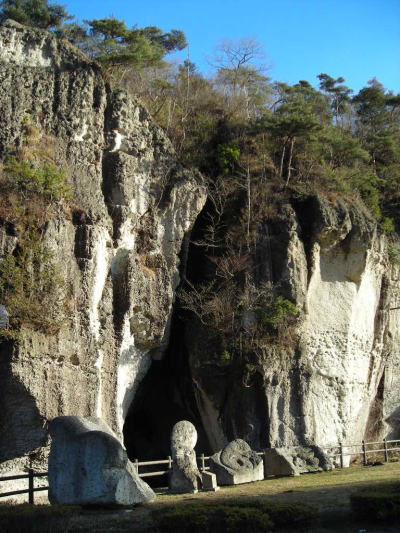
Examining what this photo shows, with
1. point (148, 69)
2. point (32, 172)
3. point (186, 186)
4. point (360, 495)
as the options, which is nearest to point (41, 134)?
point (32, 172)

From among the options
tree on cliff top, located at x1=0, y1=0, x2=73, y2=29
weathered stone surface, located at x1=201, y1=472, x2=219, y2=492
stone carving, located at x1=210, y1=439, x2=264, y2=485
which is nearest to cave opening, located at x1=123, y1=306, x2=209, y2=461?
stone carving, located at x1=210, y1=439, x2=264, y2=485

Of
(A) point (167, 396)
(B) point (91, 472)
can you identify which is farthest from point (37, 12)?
(B) point (91, 472)

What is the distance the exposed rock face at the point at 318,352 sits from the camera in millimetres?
23891

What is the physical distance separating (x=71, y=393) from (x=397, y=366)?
48.2 feet

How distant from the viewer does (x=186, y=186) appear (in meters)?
25.4

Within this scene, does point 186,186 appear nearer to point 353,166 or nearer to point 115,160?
point 115,160

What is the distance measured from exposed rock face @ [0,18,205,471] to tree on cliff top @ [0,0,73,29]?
317 inches

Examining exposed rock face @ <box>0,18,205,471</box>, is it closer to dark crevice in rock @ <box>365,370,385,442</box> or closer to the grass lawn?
the grass lawn

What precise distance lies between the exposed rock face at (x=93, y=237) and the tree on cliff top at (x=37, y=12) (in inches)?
317

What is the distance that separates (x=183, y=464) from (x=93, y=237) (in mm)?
7689

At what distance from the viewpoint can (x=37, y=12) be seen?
31719 mm

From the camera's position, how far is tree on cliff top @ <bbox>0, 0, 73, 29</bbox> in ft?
102

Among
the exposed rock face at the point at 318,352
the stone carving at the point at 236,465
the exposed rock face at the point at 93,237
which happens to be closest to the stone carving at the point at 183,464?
the stone carving at the point at 236,465

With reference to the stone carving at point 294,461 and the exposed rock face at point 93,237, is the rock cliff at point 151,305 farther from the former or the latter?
the stone carving at point 294,461
